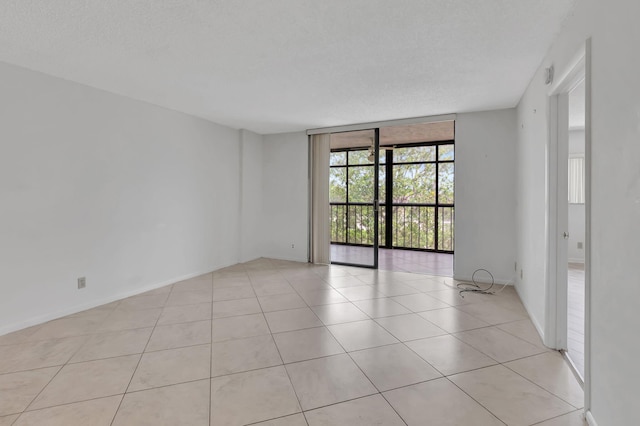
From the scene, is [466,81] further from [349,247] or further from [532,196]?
[349,247]

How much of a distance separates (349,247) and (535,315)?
4.47 meters

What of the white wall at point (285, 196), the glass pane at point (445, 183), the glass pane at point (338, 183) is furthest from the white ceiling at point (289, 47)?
the glass pane at point (445, 183)

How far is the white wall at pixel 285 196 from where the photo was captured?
5.40 metres

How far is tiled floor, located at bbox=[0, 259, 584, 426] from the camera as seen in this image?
64.0 inches

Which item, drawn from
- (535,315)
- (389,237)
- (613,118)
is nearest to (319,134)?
(389,237)

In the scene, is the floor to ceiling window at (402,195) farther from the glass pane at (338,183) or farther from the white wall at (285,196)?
the white wall at (285,196)

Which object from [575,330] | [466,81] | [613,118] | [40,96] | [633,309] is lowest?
[575,330]

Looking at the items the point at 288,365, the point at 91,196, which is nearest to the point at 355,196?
the point at 91,196

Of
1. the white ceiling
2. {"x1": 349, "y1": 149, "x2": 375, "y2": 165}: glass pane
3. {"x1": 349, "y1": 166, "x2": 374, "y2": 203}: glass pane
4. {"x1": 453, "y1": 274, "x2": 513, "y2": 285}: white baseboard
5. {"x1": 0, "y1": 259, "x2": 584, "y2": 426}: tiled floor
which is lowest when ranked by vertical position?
{"x1": 0, "y1": 259, "x2": 584, "y2": 426}: tiled floor

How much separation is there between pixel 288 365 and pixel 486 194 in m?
3.38

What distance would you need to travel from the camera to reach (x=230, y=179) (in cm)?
507

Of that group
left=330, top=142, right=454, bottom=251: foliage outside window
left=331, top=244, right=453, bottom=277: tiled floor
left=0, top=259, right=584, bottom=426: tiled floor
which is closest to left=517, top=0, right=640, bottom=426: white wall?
left=0, top=259, right=584, bottom=426: tiled floor

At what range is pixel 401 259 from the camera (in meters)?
5.93

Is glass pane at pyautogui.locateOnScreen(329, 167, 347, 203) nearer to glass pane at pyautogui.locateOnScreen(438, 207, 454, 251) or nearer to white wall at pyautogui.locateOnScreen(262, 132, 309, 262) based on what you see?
white wall at pyautogui.locateOnScreen(262, 132, 309, 262)
